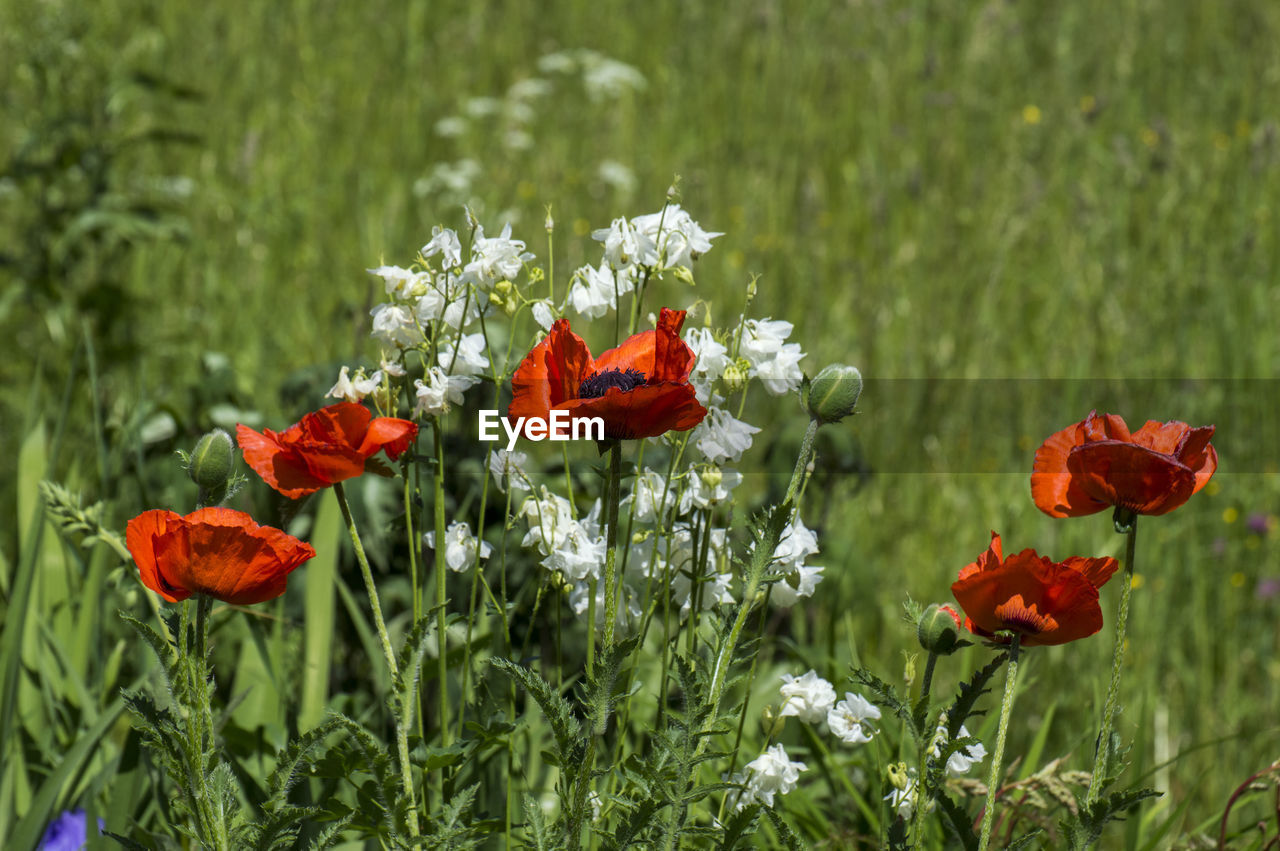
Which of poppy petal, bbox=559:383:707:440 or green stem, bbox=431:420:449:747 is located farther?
green stem, bbox=431:420:449:747

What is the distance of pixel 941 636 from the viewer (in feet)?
2.74

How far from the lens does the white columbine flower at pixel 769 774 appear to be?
98cm

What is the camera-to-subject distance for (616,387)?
0.75m

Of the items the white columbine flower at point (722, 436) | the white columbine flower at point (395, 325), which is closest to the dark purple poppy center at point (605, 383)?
the white columbine flower at point (722, 436)

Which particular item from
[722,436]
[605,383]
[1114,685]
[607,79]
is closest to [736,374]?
[722,436]

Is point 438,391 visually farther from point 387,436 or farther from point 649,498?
point 649,498

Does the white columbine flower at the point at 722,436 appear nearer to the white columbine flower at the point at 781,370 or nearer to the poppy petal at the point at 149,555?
the white columbine flower at the point at 781,370

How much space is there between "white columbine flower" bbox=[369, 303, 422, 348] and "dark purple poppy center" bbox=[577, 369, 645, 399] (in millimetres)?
208

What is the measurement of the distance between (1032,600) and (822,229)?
357cm

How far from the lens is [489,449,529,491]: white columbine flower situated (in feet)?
3.18

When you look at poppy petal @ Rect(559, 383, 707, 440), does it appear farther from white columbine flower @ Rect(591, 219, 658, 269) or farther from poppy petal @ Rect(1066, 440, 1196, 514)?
poppy petal @ Rect(1066, 440, 1196, 514)

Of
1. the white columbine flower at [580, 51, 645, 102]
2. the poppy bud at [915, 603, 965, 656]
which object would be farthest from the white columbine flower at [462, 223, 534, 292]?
the white columbine flower at [580, 51, 645, 102]

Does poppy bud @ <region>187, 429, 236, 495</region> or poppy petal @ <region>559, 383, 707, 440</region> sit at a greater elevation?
poppy petal @ <region>559, 383, 707, 440</region>

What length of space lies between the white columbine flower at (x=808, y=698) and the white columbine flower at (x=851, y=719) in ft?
0.06
